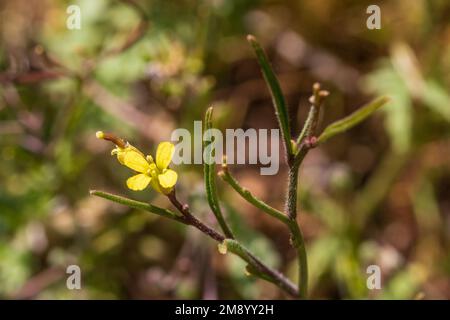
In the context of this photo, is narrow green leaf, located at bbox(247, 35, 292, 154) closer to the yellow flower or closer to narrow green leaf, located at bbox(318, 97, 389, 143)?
narrow green leaf, located at bbox(318, 97, 389, 143)

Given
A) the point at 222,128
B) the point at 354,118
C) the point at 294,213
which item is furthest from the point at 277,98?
the point at 222,128

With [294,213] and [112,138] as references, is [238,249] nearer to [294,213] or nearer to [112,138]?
[294,213]

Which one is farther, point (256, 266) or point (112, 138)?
point (256, 266)

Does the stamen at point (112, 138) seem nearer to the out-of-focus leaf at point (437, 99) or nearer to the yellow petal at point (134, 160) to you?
the yellow petal at point (134, 160)

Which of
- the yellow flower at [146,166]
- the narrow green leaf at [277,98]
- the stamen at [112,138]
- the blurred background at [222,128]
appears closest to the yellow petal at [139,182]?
the yellow flower at [146,166]

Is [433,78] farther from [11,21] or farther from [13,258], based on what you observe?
[11,21]
